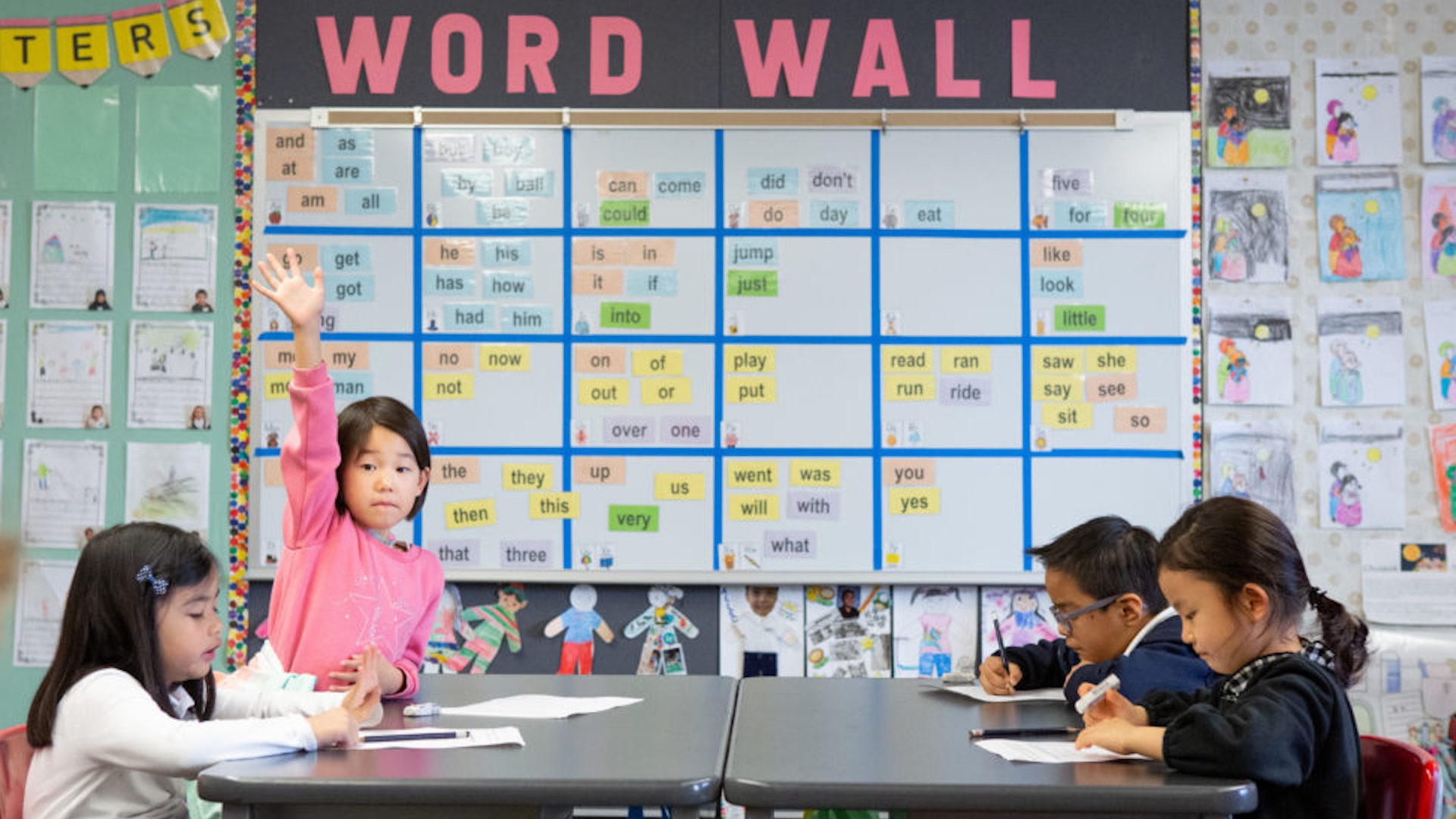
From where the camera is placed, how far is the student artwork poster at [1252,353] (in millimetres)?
3455

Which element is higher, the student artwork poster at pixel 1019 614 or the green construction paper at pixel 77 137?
the green construction paper at pixel 77 137

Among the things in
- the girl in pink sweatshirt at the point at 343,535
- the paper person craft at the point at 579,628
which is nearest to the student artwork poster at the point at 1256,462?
the paper person craft at the point at 579,628

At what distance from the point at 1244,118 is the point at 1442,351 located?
0.77 metres

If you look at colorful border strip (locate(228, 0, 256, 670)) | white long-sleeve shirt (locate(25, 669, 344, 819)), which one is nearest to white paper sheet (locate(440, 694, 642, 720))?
white long-sleeve shirt (locate(25, 669, 344, 819))

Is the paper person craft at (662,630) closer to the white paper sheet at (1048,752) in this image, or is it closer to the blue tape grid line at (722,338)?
the blue tape grid line at (722,338)

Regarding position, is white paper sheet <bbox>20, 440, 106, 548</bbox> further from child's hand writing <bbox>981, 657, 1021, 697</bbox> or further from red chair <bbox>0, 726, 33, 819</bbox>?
child's hand writing <bbox>981, 657, 1021, 697</bbox>

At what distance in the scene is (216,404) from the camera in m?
3.52

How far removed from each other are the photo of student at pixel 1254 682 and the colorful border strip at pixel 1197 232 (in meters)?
1.67

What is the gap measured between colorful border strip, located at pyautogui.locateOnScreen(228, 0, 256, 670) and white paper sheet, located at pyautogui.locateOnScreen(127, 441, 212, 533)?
8 cm

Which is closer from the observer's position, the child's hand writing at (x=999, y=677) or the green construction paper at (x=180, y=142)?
the child's hand writing at (x=999, y=677)

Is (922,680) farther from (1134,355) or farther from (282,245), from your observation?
(282,245)

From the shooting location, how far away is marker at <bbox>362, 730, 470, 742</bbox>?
172 cm

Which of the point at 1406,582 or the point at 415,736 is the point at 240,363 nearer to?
the point at 415,736

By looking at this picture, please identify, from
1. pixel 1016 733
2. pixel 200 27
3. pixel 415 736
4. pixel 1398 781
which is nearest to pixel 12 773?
pixel 415 736
